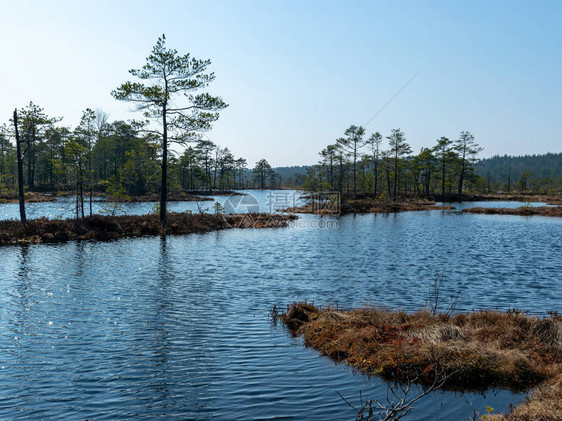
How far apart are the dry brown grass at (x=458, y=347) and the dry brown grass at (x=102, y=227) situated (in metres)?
22.1

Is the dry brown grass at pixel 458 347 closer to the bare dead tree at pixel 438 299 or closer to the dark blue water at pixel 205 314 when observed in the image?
the dark blue water at pixel 205 314

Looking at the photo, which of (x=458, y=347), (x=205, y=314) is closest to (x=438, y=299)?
(x=458, y=347)

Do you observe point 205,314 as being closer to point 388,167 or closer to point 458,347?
point 458,347

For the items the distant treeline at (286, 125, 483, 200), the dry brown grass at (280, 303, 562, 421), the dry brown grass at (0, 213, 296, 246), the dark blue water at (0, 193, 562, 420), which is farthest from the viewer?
the distant treeline at (286, 125, 483, 200)

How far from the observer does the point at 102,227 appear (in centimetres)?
2938

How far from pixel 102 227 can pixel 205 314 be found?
823 inches

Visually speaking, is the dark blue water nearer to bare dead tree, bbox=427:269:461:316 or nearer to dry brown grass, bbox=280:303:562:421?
bare dead tree, bbox=427:269:461:316

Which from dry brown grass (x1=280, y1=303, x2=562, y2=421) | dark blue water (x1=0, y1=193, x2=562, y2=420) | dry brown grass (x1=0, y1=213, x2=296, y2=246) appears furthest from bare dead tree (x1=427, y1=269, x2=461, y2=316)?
dry brown grass (x1=0, y1=213, x2=296, y2=246)

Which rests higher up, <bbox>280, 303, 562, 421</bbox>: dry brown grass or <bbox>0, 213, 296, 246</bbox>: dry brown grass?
<bbox>0, 213, 296, 246</bbox>: dry brown grass

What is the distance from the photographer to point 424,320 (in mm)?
10461

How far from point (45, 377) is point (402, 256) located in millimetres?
21200

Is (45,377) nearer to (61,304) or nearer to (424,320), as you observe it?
(61,304)

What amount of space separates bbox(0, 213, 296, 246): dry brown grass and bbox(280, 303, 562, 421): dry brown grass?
72.5ft

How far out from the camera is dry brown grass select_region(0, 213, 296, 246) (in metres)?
25.6
